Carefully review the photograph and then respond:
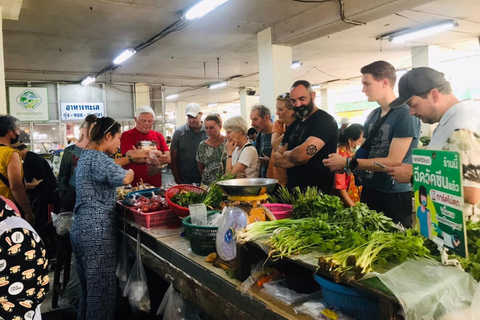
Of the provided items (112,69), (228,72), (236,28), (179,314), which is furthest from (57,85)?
(179,314)

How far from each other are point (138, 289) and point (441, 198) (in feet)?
7.07

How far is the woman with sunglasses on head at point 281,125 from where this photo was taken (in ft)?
10.8

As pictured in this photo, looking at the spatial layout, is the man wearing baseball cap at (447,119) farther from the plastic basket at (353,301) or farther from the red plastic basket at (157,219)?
the red plastic basket at (157,219)

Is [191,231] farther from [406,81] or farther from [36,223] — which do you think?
[36,223]

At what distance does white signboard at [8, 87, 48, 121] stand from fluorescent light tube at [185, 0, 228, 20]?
24.2 feet

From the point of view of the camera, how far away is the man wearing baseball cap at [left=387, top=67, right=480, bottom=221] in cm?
157

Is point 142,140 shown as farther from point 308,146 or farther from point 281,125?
point 308,146

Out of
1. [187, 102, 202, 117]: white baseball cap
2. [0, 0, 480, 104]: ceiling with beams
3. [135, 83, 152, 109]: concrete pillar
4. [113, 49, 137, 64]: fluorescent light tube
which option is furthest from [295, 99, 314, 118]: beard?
[135, 83, 152, 109]: concrete pillar

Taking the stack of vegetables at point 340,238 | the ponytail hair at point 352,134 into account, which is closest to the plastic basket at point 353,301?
the stack of vegetables at point 340,238

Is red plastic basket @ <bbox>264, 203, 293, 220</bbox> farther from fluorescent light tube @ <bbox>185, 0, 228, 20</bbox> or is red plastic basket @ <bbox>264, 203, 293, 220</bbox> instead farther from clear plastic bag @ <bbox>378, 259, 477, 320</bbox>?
fluorescent light tube @ <bbox>185, 0, 228, 20</bbox>

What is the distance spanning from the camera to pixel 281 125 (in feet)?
11.9

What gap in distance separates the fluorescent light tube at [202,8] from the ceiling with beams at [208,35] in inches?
5.0

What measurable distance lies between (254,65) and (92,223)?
30.5 ft

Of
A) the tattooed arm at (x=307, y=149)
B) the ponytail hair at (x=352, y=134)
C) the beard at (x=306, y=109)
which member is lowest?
the tattooed arm at (x=307, y=149)
